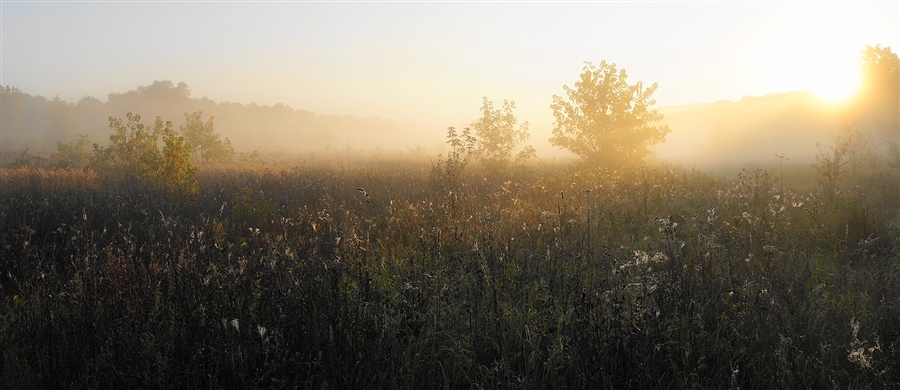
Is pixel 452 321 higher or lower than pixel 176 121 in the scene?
lower

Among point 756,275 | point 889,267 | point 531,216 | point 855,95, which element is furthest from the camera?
point 855,95

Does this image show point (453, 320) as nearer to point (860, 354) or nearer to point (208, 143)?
point (860, 354)

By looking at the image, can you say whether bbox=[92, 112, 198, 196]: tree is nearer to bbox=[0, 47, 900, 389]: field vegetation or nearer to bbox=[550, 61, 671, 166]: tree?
bbox=[0, 47, 900, 389]: field vegetation

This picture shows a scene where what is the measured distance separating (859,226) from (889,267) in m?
1.76

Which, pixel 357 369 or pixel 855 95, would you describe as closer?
pixel 357 369

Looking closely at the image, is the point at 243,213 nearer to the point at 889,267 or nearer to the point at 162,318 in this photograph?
the point at 162,318

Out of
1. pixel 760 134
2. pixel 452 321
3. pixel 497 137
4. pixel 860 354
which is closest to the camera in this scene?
pixel 860 354

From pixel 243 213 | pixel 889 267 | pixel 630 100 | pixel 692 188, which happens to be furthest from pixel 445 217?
pixel 630 100

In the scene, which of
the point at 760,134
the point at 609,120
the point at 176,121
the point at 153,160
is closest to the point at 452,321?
the point at 153,160

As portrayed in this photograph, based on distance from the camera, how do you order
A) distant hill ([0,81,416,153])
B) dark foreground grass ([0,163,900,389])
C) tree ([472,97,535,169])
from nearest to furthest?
1. dark foreground grass ([0,163,900,389])
2. tree ([472,97,535,169])
3. distant hill ([0,81,416,153])

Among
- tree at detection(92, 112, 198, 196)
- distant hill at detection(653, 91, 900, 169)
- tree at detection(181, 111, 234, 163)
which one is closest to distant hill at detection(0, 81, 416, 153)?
tree at detection(181, 111, 234, 163)

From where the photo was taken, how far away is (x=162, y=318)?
11.0 ft

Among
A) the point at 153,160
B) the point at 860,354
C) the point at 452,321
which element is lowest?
the point at 452,321

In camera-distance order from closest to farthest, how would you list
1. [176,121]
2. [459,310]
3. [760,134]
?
[459,310] → [760,134] → [176,121]
